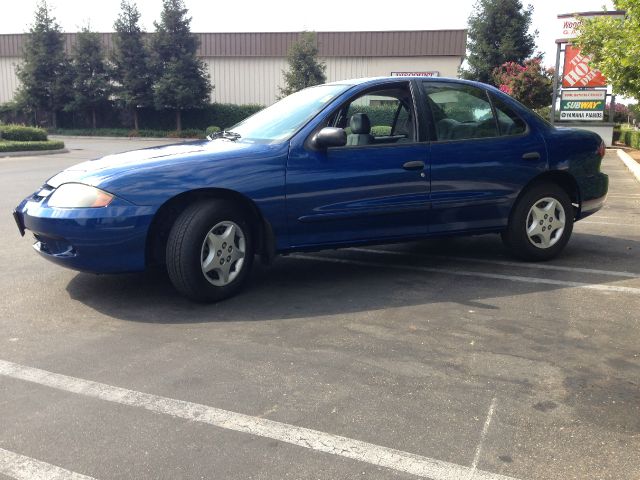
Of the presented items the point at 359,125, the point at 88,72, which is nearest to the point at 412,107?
the point at 359,125

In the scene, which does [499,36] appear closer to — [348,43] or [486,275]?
[348,43]

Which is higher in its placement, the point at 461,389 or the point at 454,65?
the point at 454,65

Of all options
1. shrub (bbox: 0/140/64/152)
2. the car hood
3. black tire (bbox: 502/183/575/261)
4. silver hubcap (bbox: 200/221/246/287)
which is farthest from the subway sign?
silver hubcap (bbox: 200/221/246/287)

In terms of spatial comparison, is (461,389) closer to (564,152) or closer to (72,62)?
(564,152)

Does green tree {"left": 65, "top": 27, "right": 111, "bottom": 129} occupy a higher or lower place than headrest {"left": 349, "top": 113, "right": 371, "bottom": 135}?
higher

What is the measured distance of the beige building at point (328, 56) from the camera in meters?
38.3

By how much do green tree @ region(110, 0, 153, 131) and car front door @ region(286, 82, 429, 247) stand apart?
36048mm

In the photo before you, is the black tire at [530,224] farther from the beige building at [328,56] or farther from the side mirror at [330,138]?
the beige building at [328,56]

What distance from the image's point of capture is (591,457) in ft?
8.32

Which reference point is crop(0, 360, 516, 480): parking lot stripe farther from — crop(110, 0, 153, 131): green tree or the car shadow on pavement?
crop(110, 0, 153, 131): green tree

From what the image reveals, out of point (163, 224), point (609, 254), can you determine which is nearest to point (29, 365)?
point (163, 224)

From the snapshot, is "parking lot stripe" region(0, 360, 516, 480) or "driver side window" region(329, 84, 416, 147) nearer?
"parking lot stripe" region(0, 360, 516, 480)

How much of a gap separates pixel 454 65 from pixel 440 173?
35.6m

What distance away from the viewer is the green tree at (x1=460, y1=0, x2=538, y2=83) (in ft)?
118
